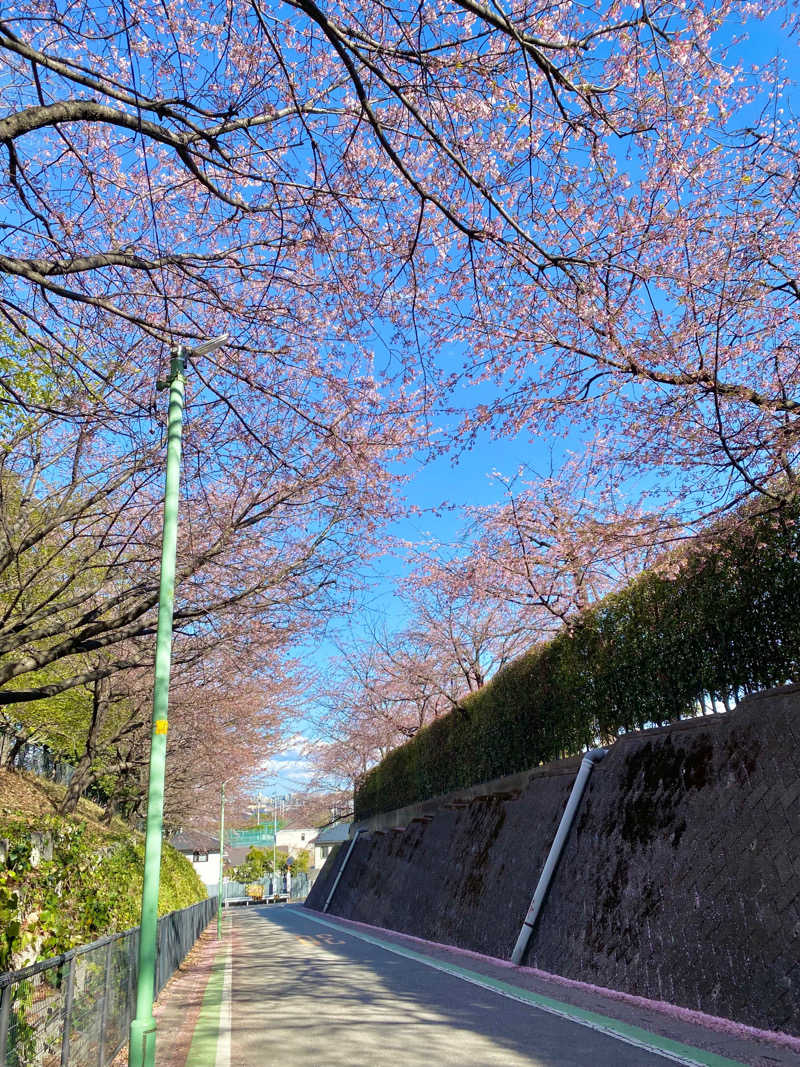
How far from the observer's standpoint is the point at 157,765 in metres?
6.34

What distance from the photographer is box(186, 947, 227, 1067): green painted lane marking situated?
6763 millimetres

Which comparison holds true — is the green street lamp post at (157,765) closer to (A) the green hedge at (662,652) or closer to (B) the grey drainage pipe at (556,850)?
(A) the green hedge at (662,652)

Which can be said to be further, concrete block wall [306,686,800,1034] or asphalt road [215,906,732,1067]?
concrete block wall [306,686,800,1034]

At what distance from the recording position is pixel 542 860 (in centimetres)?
1272

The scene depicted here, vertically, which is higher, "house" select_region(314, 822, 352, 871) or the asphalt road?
the asphalt road

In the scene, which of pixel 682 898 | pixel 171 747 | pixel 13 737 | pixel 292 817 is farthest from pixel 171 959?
pixel 292 817

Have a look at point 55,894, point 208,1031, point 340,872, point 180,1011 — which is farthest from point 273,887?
point 55,894

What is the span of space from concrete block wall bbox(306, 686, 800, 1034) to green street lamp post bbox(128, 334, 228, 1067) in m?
5.46

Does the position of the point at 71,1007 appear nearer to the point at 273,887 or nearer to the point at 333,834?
the point at 333,834

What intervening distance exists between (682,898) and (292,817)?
5854 centimetres

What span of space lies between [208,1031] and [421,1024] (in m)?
2.47

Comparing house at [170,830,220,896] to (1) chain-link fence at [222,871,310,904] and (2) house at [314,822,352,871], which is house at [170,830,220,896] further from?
(2) house at [314,822,352,871]

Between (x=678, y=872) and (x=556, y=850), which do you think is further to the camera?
(x=556, y=850)

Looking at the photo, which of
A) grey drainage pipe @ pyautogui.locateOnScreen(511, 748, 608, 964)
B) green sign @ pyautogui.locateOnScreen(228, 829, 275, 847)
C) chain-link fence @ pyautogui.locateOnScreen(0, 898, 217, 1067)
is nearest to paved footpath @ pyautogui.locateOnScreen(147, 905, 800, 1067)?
grey drainage pipe @ pyautogui.locateOnScreen(511, 748, 608, 964)
